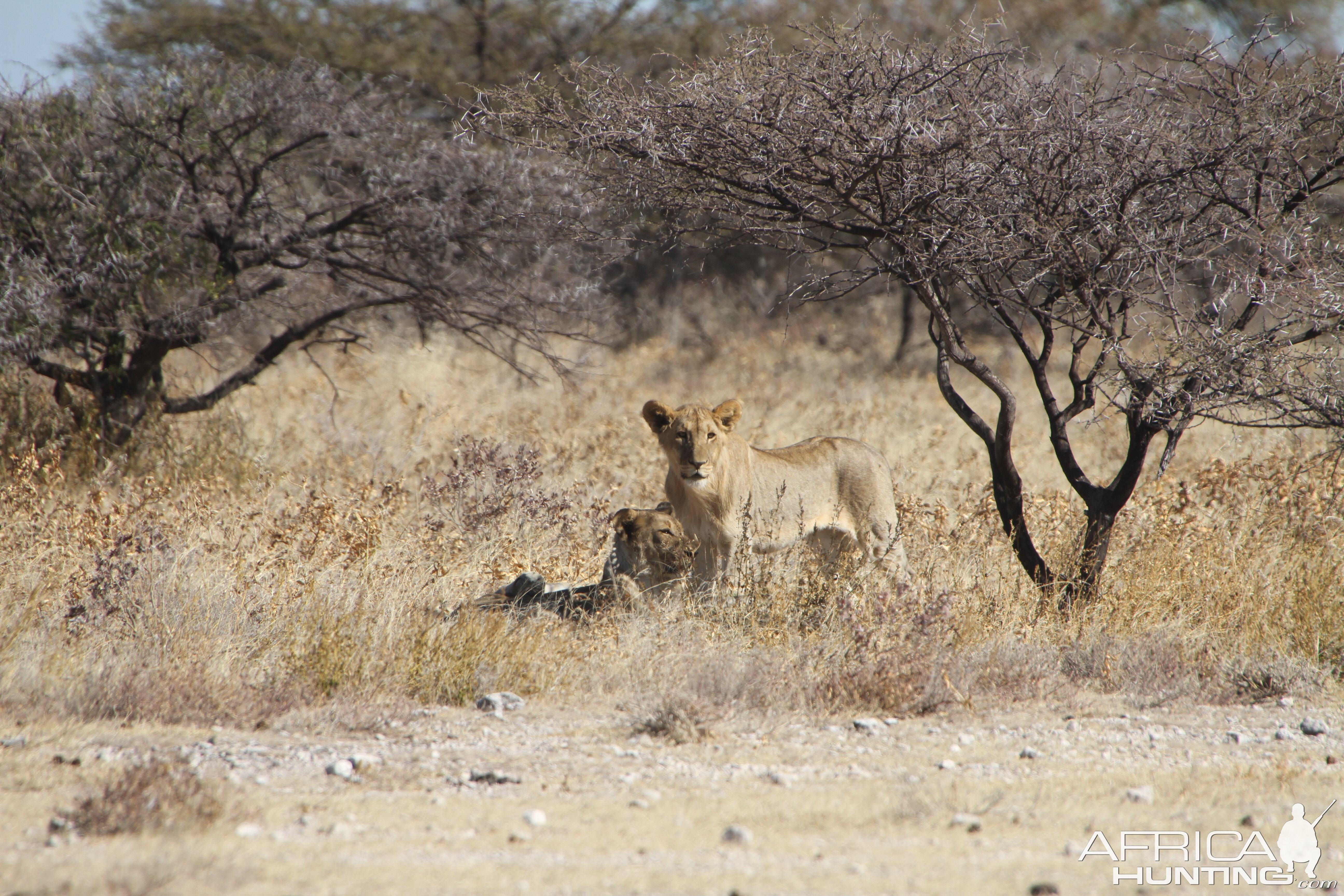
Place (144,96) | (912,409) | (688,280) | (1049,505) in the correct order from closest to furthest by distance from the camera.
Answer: (1049,505), (144,96), (912,409), (688,280)

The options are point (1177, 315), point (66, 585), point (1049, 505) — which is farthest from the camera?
point (1049, 505)

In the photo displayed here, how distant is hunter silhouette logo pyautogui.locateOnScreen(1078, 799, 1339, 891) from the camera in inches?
152

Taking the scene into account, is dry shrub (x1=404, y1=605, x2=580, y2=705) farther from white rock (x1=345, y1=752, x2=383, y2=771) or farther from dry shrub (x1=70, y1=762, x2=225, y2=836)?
dry shrub (x1=70, y1=762, x2=225, y2=836)

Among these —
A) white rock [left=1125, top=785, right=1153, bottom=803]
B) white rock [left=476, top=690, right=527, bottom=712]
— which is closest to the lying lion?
white rock [left=476, top=690, right=527, bottom=712]

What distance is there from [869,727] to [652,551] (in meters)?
2.41

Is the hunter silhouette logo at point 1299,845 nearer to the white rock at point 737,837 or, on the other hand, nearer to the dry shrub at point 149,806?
the white rock at point 737,837

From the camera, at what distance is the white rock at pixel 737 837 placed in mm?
4117

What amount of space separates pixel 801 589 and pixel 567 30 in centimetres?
1779

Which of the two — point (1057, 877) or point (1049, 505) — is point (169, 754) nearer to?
point (1057, 877)

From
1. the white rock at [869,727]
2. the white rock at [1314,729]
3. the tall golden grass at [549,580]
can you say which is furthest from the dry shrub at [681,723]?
the white rock at [1314,729]

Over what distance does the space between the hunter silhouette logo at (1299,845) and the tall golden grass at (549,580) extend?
6.35 feet

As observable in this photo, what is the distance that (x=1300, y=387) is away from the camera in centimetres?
673

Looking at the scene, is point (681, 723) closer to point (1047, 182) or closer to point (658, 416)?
point (658, 416)

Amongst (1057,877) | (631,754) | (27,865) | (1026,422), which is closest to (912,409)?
(1026,422)
